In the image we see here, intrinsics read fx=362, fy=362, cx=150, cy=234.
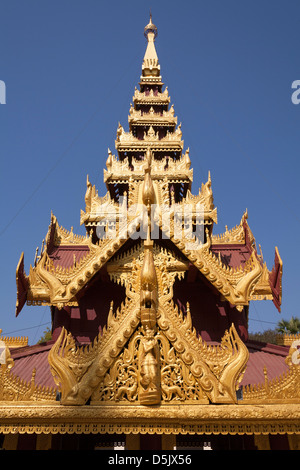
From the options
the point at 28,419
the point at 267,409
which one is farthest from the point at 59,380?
the point at 267,409

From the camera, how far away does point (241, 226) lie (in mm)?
13094

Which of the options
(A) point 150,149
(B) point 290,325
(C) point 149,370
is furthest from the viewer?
(B) point 290,325

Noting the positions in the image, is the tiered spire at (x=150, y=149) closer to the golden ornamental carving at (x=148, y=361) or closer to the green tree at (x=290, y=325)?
the golden ornamental carving at (x=148, y=361)

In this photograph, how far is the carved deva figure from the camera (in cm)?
516

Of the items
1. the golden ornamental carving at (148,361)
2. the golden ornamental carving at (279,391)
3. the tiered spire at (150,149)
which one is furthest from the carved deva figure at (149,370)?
the tiered spire at (150,149)

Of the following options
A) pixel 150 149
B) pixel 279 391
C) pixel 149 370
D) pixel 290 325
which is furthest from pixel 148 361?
pixel 290 325

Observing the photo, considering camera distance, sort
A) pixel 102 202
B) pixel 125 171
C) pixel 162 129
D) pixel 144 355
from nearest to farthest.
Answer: pixel 144 355, pixel 102 202, pixel 125 171, pixel 162 129

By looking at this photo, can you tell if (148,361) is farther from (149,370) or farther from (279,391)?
(279,391)

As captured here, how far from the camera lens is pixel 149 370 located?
5.27m

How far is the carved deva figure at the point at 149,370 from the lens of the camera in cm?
516

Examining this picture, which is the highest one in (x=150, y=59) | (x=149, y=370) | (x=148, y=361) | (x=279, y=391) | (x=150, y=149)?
(x=150, y=59)
